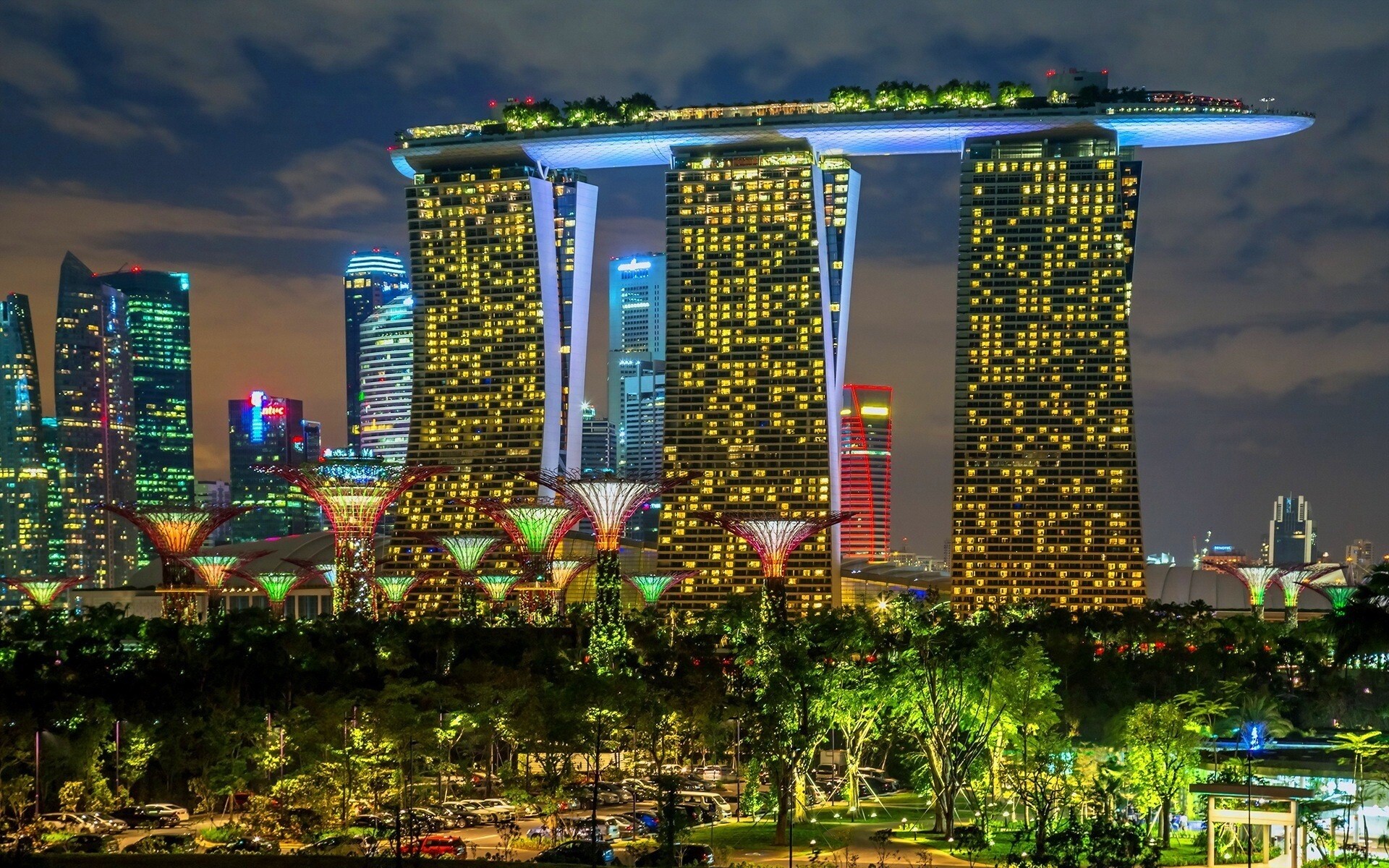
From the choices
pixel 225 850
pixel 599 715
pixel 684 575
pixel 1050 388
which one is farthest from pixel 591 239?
pixel 225 850

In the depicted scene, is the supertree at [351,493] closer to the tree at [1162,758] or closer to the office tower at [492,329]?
the office tower at [492,329]

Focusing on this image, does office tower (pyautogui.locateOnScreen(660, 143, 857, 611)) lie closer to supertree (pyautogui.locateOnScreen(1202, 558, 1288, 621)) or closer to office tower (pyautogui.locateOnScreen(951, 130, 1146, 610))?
office tower (pyautogui.locateOnScreen(951, 130, 1146, 610))

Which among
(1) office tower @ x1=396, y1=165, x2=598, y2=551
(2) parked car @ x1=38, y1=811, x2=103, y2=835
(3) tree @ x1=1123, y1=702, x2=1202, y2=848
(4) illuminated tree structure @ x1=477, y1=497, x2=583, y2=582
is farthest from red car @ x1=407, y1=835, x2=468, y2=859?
(1) office tower @ x1=396, y1=165, x2=598, y2=551

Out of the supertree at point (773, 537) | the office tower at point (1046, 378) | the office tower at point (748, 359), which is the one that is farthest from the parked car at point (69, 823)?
the office tower at point (1046, 378)

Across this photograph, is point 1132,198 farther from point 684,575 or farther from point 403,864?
point 403,864

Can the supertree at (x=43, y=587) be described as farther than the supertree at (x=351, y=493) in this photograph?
Yes
